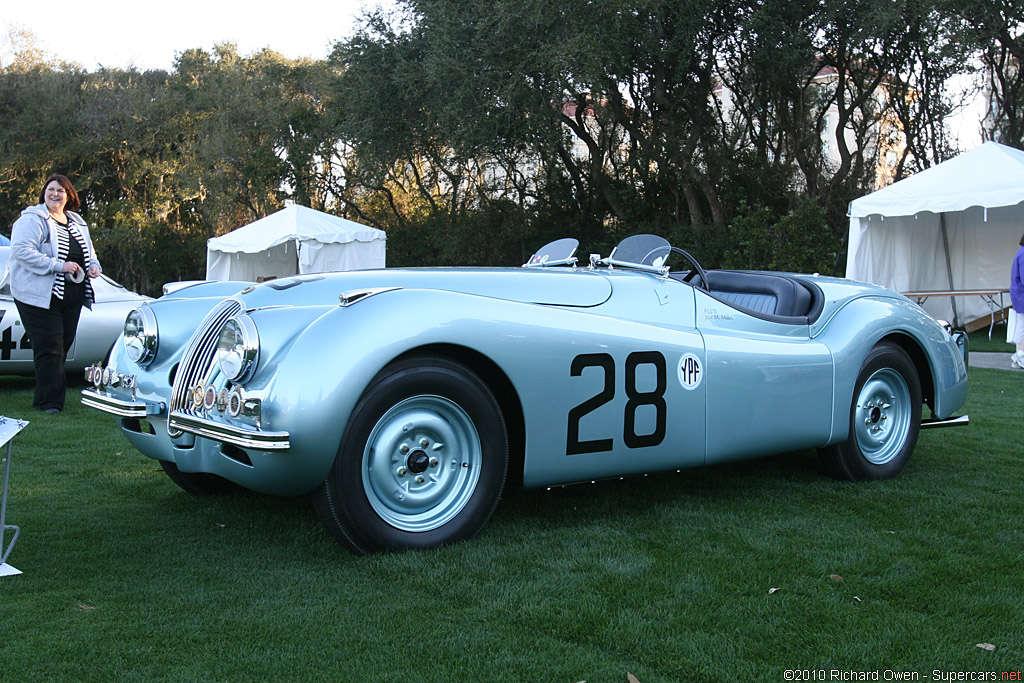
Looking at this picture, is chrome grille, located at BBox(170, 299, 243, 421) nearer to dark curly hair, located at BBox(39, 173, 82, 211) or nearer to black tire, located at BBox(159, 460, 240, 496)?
black tire, located at BBox(159, 460, 240, 496)

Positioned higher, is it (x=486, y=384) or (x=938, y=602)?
(x=486, y=384)

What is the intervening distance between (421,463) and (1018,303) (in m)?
8.82

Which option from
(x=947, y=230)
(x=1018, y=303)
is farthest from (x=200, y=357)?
(x=947, y=230)

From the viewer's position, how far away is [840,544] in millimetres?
3264

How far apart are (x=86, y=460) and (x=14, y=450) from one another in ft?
1.83

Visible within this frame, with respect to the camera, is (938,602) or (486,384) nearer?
(938,602)

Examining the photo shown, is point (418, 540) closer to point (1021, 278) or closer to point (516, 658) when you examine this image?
point (516, 658)

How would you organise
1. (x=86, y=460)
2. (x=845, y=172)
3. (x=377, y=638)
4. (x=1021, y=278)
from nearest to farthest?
1. (x=377, y=638)
2. (x=86, y=460)
3. (x=1021, y=278)
4. (x=845, y=172)

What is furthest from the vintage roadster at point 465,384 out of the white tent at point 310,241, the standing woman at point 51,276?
the white tent at point 310,241

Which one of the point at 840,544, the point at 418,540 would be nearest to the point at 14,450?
the point at 418,540

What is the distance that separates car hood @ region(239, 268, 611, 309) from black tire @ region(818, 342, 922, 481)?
154 centimetres

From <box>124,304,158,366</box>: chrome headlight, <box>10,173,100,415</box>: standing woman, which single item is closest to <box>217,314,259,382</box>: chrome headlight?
<box>124,304,158,366</box>: chrome headlight

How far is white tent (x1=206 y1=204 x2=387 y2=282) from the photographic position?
54.7 feet

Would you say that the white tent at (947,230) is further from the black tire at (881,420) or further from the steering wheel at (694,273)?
the steering wheel at (694,273)
